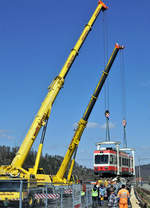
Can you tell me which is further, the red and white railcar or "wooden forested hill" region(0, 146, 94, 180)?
"wooden forested hill" region(0, 146, 94, 180)

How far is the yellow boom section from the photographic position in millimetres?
18266

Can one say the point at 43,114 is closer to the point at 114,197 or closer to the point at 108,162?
the point at 114,197

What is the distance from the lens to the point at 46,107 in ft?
66.2

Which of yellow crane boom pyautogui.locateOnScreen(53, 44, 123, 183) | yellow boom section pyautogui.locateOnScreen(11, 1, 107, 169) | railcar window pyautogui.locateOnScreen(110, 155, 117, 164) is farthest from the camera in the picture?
railcar window pyautogui.locateOnScreen(110, 155, 117, 164)

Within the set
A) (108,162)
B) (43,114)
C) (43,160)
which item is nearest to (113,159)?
(108,162)

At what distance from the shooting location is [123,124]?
141 feet

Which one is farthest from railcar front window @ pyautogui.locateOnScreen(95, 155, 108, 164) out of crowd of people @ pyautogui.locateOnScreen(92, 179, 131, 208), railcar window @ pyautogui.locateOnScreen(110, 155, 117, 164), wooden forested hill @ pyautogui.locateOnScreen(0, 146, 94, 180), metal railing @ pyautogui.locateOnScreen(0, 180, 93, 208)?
wooden forested hill @ pyautogui.locateOnScreen(0, 146, 94, 180)

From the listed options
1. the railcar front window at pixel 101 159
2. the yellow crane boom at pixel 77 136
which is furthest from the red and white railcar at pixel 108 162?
the yellow crane boom at pixel 77 136

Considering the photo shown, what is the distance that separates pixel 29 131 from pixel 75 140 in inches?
240

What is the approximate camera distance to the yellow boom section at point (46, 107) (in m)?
18.3

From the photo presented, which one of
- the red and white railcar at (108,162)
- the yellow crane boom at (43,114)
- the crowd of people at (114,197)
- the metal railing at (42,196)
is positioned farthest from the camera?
the red and white railcar at (108,162)

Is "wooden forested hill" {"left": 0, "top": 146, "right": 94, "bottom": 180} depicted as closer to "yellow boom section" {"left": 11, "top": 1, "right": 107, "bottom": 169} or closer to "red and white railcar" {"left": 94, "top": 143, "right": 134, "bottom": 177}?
"red and white railcar" {"left": 94, "top": 143, "right": 134, "bottom": 177}

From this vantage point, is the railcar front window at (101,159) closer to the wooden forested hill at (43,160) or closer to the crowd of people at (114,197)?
the crowd of people at (114,197)

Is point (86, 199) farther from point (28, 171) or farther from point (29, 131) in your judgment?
point (29, 131)
